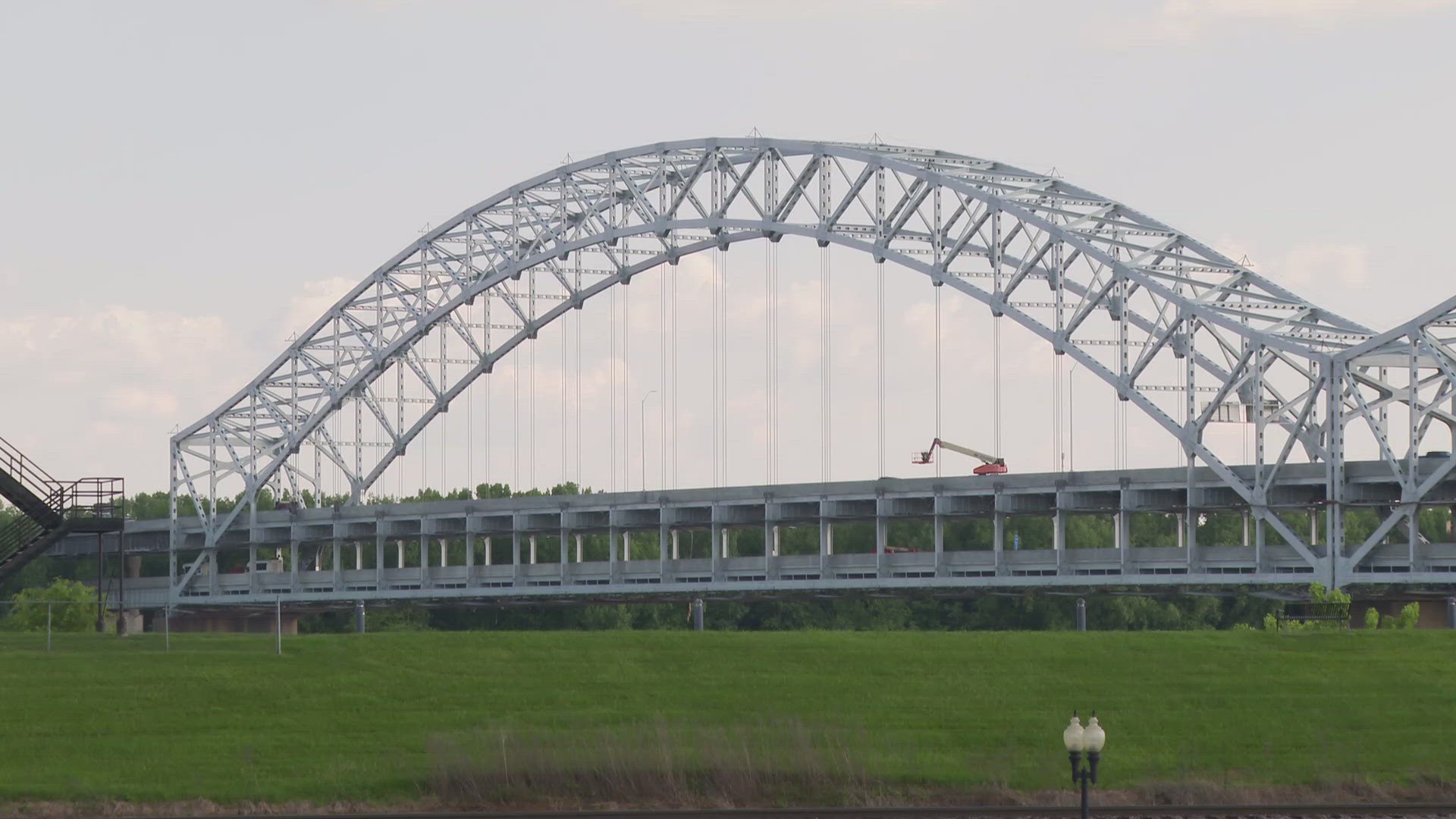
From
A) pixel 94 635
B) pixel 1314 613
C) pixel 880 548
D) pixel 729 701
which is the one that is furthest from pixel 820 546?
pixel 729 701

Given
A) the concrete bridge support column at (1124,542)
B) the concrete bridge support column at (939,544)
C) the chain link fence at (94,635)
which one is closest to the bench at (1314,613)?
the concrete bridge support column at (1124,542)

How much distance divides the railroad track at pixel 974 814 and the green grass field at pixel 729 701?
2543 mm

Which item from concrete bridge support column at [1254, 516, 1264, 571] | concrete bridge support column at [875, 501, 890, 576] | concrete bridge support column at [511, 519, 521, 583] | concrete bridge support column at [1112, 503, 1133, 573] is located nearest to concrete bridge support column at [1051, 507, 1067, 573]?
concrete bridge support column at [1112, 503, 1133, 573]

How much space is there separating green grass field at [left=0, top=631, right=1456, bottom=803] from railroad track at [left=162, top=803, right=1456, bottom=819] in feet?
8.34

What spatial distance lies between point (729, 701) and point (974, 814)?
31.0 feet

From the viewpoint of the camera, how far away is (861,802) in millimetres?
37469

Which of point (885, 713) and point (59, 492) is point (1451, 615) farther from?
point (59, 492)

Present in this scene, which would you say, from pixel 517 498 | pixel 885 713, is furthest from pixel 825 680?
pixel 517 498

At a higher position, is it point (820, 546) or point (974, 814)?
point (820, 546)

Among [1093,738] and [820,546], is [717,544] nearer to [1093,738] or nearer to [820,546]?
[820,546]

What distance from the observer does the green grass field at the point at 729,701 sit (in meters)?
39.0

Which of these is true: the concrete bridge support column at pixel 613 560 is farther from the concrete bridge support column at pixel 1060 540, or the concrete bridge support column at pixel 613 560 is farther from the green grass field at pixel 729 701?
the green grass field at pixel 729 701

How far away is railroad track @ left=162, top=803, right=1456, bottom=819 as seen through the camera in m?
35.2

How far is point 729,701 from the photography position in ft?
144
